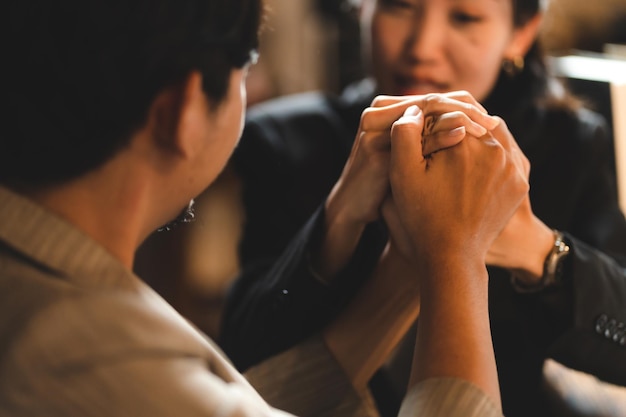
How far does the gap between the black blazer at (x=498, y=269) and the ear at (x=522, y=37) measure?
10cm

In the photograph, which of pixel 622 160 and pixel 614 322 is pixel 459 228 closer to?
pixel 614 322

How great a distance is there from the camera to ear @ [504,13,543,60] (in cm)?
134

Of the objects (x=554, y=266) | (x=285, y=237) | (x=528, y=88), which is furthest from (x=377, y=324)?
(x=528, y=88)

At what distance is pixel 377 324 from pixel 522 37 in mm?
644

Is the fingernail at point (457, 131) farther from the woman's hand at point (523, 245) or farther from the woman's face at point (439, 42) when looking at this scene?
the woman's face at point (439, 42)

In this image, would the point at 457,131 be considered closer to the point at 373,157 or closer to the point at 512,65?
the point at 373,157

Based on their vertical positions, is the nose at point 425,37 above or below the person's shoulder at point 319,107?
above

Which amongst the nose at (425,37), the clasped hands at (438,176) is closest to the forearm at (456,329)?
the clasped hands at (438,176)

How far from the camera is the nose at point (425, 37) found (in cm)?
125

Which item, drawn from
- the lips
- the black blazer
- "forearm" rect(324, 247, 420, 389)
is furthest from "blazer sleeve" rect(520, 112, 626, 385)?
the lips

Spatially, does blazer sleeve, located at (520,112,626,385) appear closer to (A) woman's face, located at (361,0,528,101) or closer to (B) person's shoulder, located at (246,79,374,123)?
(A) woman's face, located at (361,0,528,101)

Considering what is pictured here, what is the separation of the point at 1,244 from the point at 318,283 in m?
0.48

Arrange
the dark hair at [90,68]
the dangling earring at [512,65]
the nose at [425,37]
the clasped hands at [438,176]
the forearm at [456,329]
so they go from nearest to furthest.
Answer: the dark hair at [90,68] → the forearm at [456,329] → the clasped hands at [438,176] → the nose at [425,37] → the dangling earring at [512,65]

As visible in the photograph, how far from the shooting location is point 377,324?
0.97m
